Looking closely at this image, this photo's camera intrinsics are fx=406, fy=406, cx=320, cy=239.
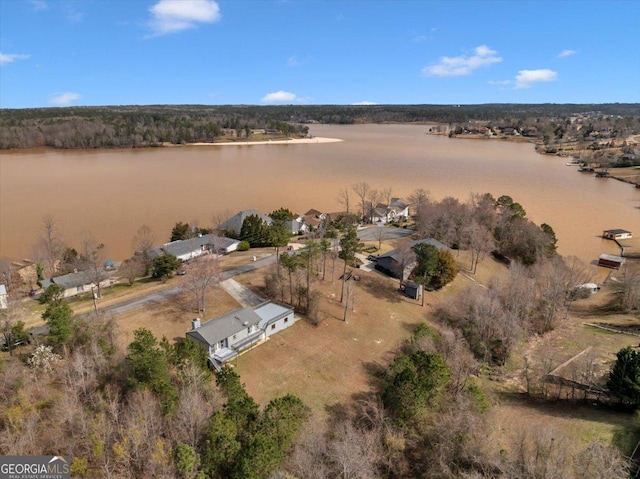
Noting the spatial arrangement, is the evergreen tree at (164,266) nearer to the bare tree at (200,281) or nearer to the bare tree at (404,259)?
the bare tree at (200,281)

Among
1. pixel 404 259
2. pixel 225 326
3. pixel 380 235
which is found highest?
pixel 404 259

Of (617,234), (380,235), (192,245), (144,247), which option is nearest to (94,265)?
(144,247)

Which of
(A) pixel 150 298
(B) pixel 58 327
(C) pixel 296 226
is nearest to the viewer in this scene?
(B) pixel 58 327

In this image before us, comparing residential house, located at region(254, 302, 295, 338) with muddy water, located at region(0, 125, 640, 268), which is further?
muddy water, located at region(0, 125, 640, 268)

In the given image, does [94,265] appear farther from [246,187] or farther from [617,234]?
[617,234]

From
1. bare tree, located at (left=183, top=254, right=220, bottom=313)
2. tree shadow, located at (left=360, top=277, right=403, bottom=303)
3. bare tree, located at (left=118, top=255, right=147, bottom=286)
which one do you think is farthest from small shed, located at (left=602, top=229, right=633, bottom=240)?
bare tree, located at (left=118, top=255, right=147, bottom=286)

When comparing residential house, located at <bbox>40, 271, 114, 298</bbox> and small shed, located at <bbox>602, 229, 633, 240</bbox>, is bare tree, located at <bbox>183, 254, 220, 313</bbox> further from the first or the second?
small shed, located at <bbox>602, 229, 633, 240</bbox>

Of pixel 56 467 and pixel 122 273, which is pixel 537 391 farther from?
pixel 122 273
